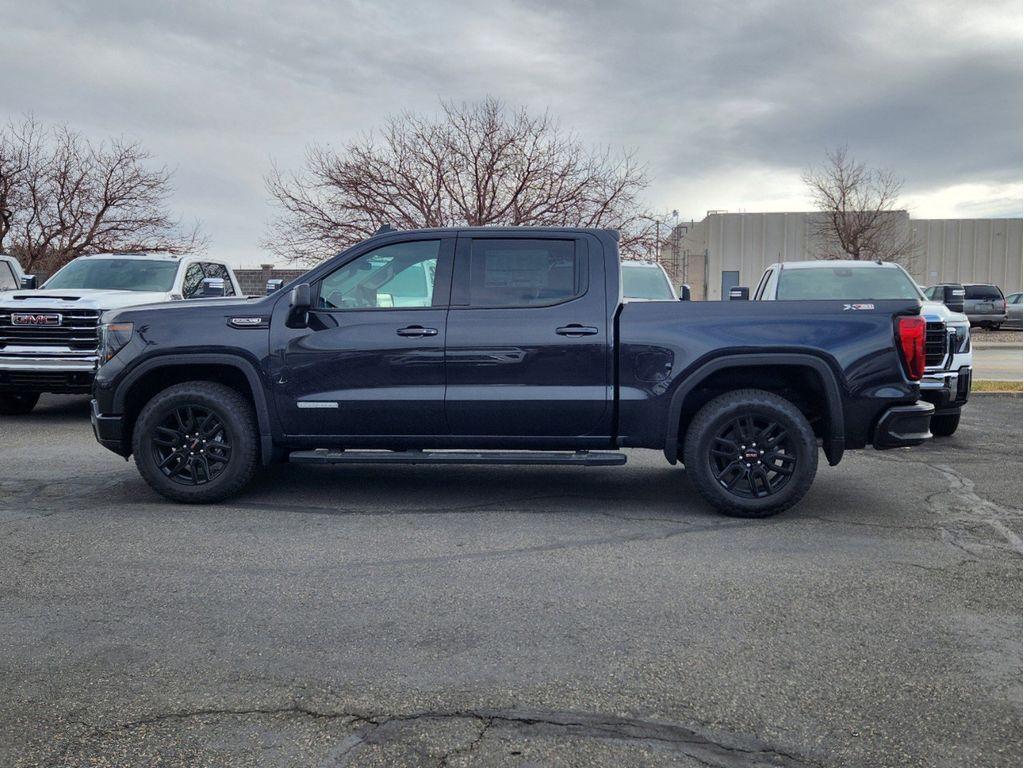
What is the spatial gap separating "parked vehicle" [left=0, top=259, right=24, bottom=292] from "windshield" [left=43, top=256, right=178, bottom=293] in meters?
2.00

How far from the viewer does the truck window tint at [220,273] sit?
559 inches

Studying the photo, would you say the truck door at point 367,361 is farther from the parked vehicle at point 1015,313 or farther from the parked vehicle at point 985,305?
the parked vehicle at point 1015,313

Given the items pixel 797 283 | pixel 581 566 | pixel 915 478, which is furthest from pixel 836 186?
pixel 581 566

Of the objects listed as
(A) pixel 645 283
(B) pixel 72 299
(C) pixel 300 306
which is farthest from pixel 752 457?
(B) pixel 72 299

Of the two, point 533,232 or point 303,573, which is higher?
point 533,232

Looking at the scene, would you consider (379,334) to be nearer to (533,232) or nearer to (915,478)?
(533,232)

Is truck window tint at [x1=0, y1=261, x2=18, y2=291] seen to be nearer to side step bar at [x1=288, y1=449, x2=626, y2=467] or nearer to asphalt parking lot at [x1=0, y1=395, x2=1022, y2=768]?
asphalt parking lot at [x1=0, y1=395, x2=1022, y2=768]

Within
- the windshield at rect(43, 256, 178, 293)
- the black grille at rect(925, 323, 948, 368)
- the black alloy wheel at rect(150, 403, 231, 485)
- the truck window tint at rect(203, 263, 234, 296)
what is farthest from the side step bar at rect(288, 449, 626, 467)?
the truck window tint at rect(203, 263, 234, 296)

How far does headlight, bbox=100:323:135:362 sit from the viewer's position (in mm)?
7051

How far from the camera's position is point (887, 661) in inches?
157

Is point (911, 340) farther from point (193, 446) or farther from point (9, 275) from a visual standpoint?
point (9, 275)

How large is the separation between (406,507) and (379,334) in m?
1.22

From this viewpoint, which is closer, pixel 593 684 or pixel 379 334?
pixel 593 684

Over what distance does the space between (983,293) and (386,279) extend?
3378cm
